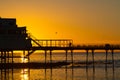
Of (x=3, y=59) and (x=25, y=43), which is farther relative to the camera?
(x=3, y=59)

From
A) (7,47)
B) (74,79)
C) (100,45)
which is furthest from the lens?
(74,79)

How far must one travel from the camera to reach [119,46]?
7481 centimetres

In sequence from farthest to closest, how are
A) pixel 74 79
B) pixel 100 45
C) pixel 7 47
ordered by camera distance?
pixel 74 79 < pixel 100 45 < pixel 7 47

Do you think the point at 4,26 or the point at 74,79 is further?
the point at 74,79

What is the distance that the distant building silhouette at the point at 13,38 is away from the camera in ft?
223

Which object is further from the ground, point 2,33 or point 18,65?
point 2,33

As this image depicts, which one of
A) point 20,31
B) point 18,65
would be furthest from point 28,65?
point 20,31

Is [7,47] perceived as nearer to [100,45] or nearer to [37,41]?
[37,41]

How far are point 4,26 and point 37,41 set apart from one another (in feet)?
18.7

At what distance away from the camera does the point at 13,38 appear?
6794 cm

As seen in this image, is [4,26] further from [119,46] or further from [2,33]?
[119,46]

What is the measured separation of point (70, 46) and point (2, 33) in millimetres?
10387

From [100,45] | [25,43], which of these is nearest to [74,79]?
[100,45]

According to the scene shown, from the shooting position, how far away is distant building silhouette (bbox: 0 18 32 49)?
223 ft
